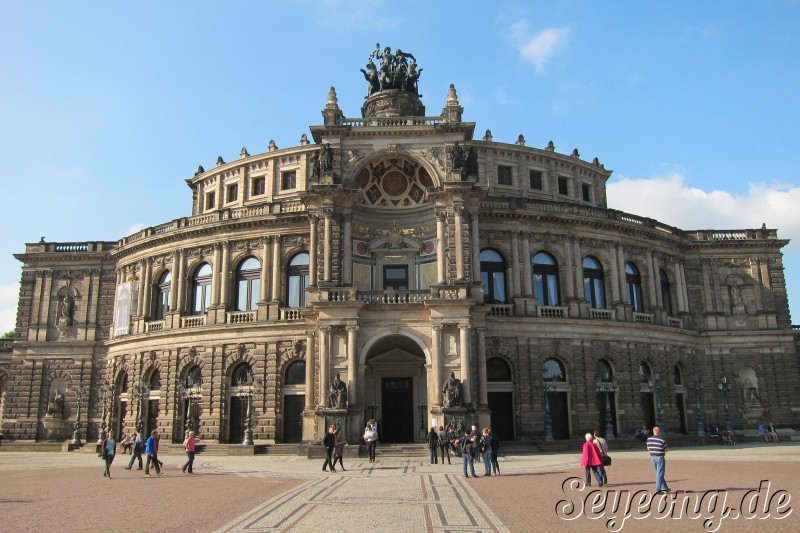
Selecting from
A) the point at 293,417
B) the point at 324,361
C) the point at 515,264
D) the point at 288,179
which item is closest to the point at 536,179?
the point at 515,264

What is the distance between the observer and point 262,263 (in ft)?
148

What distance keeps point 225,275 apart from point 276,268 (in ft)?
12.6

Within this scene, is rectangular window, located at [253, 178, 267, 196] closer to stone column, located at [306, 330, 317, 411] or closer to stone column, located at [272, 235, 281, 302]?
stone column, located at [272, 235, 281, 302]

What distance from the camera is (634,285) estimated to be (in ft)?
159

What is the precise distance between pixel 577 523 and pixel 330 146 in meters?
29.5

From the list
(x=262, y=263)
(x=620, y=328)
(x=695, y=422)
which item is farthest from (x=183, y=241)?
(x=695, y=422)

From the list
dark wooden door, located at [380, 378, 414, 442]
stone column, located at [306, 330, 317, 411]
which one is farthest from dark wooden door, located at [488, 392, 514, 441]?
stone column, located at [306, 330, 317, 411]

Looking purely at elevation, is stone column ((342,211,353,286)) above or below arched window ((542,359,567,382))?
above

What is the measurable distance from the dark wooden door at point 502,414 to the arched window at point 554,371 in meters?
3.09

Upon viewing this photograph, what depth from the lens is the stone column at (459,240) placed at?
122 ft

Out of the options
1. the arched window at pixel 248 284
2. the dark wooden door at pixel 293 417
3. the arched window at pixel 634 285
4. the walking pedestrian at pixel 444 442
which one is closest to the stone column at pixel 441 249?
the walking pedestrian at pixel 444 442

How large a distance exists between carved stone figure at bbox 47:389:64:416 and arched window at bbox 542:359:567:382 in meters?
35.7

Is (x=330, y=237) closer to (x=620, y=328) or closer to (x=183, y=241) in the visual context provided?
(x=183, y=241)

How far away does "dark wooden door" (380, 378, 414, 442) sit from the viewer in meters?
39.6
